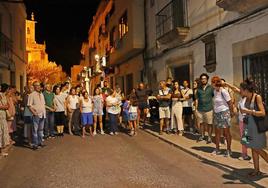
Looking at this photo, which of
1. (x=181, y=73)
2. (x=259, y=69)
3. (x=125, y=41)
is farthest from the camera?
(x=125, y=41)

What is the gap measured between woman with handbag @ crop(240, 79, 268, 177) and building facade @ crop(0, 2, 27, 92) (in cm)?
1348

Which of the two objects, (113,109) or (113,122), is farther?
(113,122)

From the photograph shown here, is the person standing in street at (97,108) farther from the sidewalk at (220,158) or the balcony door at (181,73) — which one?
the balcony door at (181,73)

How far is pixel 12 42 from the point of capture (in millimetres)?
21422

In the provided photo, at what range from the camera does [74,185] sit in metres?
6.08

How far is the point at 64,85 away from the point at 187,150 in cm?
586

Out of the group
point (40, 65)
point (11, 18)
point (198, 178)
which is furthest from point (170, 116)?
point (40, 65)

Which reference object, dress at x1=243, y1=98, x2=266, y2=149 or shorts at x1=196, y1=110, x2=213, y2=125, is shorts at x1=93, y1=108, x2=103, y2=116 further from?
dress at x1=243, y1=98, x2=266, y2=149

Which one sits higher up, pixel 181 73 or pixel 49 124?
pixel 181 73

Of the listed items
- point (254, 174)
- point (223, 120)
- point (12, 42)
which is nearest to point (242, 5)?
point (223, 120)

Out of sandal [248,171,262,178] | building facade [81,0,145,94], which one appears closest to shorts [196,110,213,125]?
sandal [248,171,262,178]

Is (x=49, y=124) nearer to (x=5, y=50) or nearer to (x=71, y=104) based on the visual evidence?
(x=71, y=104)

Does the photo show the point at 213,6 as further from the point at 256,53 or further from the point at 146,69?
the point at 146,69

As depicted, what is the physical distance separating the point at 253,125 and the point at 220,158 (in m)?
1.77
